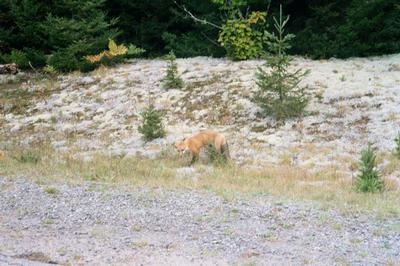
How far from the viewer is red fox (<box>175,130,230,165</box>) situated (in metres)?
13.4

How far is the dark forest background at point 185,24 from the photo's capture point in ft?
74.3

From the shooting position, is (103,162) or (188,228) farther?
(103,162)

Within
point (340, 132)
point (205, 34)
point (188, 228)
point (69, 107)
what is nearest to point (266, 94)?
point (340, 132)

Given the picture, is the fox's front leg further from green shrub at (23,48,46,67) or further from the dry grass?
green shrub at (23,48,46,67)

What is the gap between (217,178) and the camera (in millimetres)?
12289

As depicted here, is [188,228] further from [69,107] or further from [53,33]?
[53,33]

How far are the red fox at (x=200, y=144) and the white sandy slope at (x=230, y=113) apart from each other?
0.79 meters

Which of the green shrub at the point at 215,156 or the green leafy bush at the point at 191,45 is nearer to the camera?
the green shrub at the point at 215,156

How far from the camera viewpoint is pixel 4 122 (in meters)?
19.3

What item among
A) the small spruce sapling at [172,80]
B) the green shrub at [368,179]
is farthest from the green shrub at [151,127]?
the green shrub at [368,179]

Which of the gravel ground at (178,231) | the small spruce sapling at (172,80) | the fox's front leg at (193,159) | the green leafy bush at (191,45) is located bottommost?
the fox's front leg at (193,159)

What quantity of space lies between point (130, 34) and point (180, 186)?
17875mm

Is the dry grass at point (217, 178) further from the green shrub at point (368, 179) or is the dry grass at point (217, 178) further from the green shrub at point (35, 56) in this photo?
the green shrub at point (35, 56)

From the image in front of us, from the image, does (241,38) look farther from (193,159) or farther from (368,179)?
(368,179)
